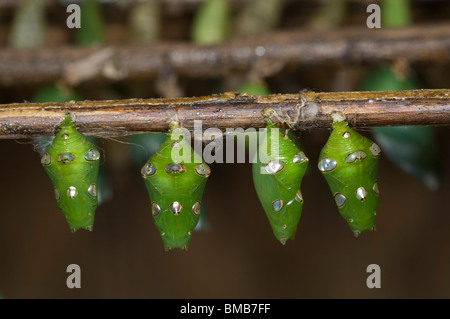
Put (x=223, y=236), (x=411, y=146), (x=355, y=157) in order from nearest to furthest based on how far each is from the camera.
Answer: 1. (x=355, y=157)
2. (x=411, y=146)
3. (x=223, y=236)

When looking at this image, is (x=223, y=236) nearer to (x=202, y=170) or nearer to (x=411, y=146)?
(x=411, y=146)

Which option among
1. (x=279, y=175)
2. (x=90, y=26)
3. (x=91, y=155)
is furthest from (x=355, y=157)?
(x=90, y=26)

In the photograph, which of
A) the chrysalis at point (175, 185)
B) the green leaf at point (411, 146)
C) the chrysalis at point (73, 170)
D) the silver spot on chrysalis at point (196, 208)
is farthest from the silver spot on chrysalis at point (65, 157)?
the green leaf at point (411, 146)

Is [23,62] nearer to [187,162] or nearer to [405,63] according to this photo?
[187,162]

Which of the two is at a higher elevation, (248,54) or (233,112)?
(248,54)

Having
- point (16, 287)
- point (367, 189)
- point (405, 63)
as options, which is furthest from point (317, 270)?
point (16, 287)

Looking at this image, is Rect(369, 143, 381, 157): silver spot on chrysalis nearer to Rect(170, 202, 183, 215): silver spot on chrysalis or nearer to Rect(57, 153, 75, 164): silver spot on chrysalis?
Rect(170, 202, 183, 215): silver spot on chrysalis
